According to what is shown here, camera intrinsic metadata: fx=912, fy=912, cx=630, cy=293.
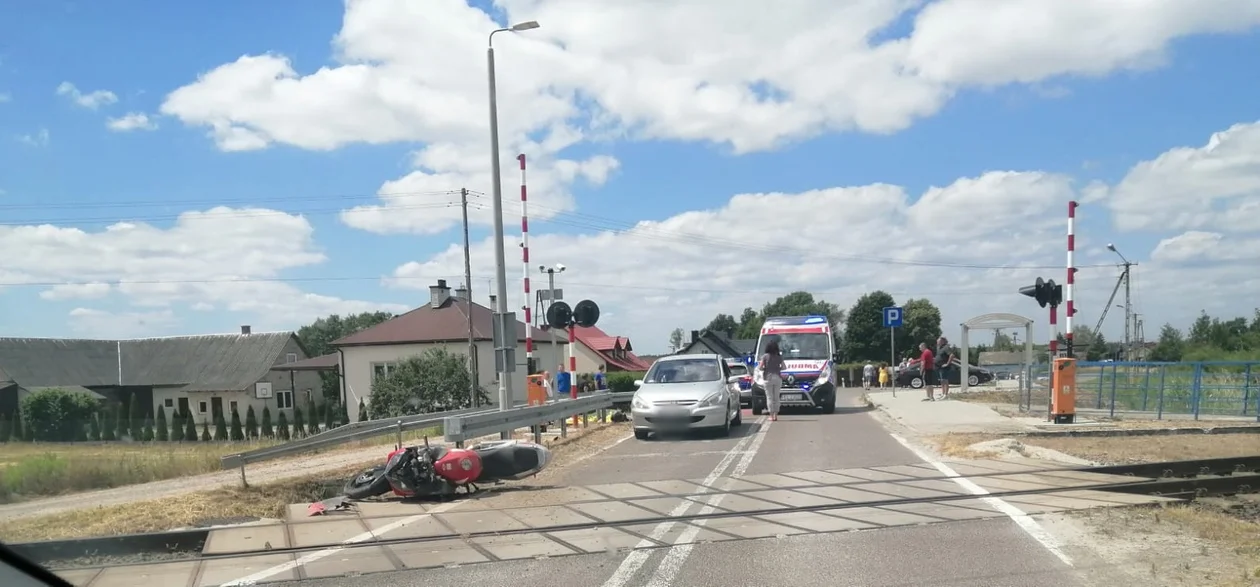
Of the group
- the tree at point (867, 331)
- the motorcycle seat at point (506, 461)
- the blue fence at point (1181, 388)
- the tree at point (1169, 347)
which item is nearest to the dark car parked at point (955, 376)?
the tree at point (1169, 347)

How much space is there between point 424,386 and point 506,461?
27.3 m

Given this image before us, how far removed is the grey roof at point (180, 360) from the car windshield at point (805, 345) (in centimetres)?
4189

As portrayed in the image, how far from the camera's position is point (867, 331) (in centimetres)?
10700

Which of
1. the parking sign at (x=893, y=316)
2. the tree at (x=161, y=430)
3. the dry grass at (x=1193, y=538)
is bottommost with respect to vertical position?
the tree at (x=161, y=430)

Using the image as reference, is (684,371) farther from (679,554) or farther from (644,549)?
(679,554)

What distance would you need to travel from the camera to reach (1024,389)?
2281 centimetres

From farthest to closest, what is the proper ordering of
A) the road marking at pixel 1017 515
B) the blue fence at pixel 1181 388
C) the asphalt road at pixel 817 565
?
the blue fence at pixel 1181 388 → the road marking at pixel 1017 515 → the asphalt road at pixel 817 565

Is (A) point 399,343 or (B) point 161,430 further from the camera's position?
(A) point 399,343

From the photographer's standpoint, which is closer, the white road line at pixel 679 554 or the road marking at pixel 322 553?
the white road line at pixel 679 554

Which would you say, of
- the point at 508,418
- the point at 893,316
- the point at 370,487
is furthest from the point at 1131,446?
the point at 893,316

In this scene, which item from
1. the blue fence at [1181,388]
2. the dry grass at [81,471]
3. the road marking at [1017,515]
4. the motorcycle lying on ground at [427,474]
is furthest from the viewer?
the blue fence at [1181,388]

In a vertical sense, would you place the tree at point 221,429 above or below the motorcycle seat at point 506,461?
below

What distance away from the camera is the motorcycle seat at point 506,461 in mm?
10344

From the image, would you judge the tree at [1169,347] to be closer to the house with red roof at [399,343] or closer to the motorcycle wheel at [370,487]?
the house with red roof at [399,343]
